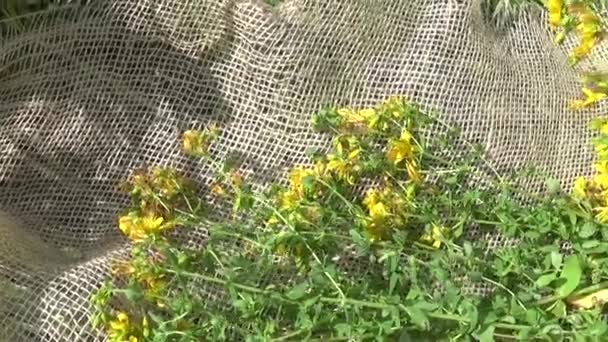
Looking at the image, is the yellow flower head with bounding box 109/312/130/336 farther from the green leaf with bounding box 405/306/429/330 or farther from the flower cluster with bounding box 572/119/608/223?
the flower cluster with bounding box 572/119/608/223

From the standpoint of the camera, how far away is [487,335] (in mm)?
1150

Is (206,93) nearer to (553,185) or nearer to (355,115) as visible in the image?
(355,115)

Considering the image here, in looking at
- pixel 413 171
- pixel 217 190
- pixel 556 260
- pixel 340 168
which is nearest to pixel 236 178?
pixel 217 190

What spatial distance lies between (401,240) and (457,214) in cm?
13

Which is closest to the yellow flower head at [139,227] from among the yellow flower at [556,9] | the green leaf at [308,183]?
the green leaf at [308,183]

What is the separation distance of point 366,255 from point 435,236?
0.11m

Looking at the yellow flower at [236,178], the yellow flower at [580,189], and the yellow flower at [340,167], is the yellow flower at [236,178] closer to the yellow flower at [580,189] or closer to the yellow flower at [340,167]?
the yellow flower at [340,167]

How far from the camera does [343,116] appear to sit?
1.41 meters

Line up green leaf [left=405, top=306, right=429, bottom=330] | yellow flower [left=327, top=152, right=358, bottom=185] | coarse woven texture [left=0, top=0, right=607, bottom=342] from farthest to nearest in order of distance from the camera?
coarse woven texture [left=0, top=0, right=607, bottom=342] → yellow flower [left=327, top=152, right=358, bottom=185] → green leaf [left=405, top=306, right=429, bottom=330]

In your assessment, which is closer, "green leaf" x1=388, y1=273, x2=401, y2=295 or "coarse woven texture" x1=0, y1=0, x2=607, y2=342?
"green leaf" x1=388, y1=273, x2=401, y2=295

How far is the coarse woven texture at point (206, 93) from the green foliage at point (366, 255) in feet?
0.22

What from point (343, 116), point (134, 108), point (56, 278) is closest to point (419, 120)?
point (343, 116)

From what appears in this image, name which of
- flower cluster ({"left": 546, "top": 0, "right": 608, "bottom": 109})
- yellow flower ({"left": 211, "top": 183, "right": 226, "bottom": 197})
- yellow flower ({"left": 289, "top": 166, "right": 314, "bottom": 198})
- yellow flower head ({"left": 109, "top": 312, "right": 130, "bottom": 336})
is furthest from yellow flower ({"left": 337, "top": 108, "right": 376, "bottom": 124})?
yellow flower head ({"left": 109, "top": 312, "right": 130, "bottom": 336})

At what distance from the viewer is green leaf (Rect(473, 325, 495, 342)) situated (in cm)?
115
